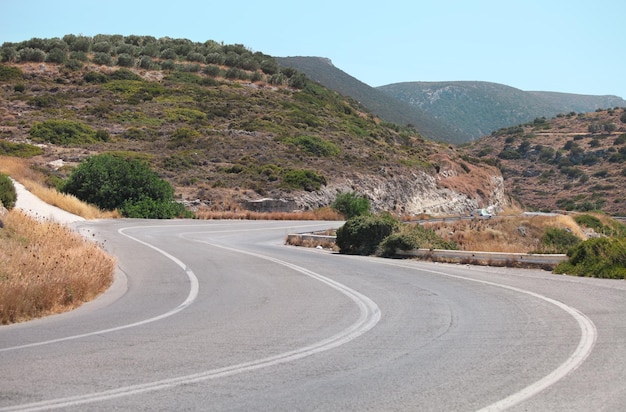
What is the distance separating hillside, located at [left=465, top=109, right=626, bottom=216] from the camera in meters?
85.0

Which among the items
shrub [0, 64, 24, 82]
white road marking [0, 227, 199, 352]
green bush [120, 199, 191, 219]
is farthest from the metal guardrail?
shrub [0, 64, 24, 82]

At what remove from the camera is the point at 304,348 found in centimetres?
768

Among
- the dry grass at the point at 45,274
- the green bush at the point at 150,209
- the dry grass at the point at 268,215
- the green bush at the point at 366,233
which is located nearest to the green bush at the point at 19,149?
the green bush at the point at 150,209

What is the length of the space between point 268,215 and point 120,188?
9.86 metres

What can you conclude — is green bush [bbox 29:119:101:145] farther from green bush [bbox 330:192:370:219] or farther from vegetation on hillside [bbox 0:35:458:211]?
green bush [bbox 330:192:370:219]

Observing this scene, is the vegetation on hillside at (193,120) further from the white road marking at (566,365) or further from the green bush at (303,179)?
the white road marking at (566,365)

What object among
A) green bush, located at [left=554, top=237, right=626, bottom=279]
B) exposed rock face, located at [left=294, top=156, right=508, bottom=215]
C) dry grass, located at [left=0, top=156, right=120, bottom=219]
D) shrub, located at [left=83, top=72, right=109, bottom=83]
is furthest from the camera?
shrub, located at [left=83, top=72, right=109, bottom=83]

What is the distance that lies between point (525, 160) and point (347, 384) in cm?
10834

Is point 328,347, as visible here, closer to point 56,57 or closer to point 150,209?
point 150,209

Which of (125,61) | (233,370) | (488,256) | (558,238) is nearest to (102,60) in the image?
(125,61)

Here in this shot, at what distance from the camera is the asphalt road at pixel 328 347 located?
5785 mm

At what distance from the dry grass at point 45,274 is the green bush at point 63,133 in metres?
40.3

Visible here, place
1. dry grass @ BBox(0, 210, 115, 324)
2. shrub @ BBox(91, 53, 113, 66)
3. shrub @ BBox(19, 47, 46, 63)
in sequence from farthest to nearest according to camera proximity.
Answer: shrub @ BBox(91, 53, 113, 66)
shrub @ BBox(19, 47, 46, 63)
dry grass @ BBox(0, 210, 115, 324)

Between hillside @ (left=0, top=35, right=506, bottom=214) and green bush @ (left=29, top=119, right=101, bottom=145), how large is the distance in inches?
4.1
